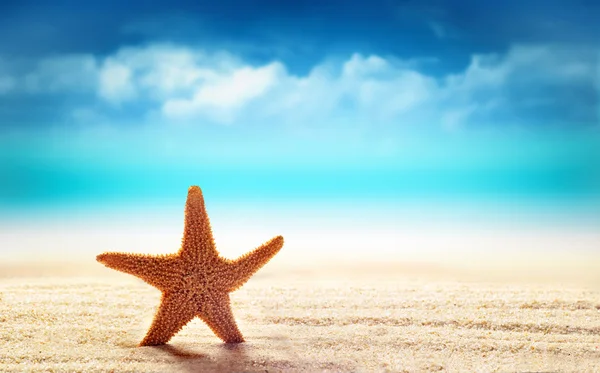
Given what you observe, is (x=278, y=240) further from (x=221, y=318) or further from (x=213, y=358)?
(x=213, y=358)

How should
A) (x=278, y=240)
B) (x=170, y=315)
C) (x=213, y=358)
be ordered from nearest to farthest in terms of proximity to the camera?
(x=213, y=358) < (x=170, y=315) < (x=278, y=240)

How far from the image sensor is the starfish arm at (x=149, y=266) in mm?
2484

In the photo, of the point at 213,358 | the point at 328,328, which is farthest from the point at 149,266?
the point at 328,328

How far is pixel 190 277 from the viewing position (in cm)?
254

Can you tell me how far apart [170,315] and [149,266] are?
0.25 metres

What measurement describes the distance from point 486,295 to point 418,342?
102cm

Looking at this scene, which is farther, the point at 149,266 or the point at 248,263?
the point at 248,263

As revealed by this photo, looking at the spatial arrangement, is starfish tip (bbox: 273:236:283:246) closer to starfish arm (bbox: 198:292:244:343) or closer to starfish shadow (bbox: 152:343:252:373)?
starfish arm (bbox: 198:292:244:343)

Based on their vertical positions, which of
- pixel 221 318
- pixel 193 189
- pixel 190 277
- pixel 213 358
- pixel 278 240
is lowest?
pixel 213 358

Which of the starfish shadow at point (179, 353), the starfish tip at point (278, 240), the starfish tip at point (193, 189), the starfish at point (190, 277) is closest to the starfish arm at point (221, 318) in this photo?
the starfish at point (190, 277)

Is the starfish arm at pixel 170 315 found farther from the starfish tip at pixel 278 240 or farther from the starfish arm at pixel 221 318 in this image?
the starfish tip at pixel 278 240

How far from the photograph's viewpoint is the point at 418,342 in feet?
8.56

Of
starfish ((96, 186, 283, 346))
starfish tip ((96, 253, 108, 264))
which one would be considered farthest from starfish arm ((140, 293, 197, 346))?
starfish tip ((96, 253, 108, 264))

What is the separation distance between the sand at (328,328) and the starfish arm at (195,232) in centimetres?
43
